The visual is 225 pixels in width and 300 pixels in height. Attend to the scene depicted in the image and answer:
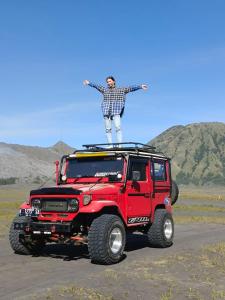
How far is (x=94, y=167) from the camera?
12.0 meters

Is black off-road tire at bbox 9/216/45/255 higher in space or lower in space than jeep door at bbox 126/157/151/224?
lower

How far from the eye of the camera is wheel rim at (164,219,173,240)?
13398mm

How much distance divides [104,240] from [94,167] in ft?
7.93

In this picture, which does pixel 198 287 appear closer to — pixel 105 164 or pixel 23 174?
pixel 105 164

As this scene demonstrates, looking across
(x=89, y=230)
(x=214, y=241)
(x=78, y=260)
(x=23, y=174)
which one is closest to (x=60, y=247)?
(x=78, y=260)

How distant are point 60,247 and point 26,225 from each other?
113 inches

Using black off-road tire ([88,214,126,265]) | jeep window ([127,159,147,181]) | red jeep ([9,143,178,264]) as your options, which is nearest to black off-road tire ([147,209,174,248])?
red jeep ([9,143,178,264])

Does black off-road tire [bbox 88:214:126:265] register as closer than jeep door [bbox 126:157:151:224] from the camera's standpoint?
Yes

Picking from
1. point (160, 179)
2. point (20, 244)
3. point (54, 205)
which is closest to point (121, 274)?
point (54, 205)

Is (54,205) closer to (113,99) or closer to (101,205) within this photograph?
(101,205)

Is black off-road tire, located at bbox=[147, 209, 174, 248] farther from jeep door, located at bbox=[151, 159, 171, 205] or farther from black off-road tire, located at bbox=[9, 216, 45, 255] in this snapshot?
black off-road tire, located at bbox=[9, 216, 45, 255]

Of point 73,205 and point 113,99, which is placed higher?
point 113,99

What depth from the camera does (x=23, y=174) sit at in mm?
111125

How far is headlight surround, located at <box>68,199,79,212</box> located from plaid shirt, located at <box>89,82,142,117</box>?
3896 millimetres
